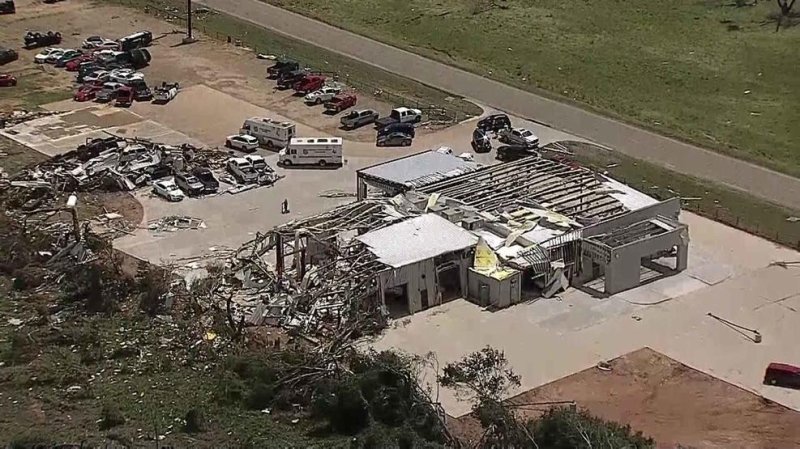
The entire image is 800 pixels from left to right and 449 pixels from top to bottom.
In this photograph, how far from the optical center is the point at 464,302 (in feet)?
132

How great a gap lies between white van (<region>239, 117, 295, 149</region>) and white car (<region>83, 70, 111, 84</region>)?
27.7 feet

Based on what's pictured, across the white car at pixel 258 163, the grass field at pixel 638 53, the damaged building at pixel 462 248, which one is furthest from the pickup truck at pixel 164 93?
the damaged building at pixel 462 248

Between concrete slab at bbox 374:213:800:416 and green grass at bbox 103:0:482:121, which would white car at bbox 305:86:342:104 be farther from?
concrete slab at bbox 374:213:800:416

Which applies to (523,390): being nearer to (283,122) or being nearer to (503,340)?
(503,340)

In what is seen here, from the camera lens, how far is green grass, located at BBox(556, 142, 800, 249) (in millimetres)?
44875

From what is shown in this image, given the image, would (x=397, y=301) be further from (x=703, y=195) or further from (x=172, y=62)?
(x=172, y=62)

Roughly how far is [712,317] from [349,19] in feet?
109

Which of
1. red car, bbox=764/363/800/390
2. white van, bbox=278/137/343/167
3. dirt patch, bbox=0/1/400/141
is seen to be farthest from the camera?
dirt patch, bbox=0/1/400/141

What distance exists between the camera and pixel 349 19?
67.9m

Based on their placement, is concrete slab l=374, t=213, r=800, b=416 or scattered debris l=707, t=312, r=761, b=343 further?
scattered debris l=707, t=312, r=761, b=343

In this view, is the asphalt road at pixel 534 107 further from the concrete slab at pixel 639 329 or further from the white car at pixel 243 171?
the white car at pixel 243 171

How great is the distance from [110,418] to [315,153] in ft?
64.4

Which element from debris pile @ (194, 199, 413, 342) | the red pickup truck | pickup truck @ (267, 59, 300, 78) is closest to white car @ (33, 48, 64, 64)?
pickup truck @ (267, 59, 300, 78)

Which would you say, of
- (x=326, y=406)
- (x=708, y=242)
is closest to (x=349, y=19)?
(x=708, y=242)
